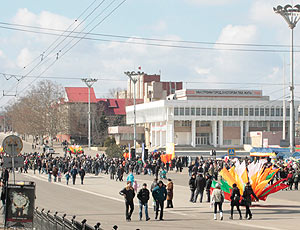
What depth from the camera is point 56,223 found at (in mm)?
12062

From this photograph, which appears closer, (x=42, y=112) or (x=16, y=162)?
(x=16, y=162)

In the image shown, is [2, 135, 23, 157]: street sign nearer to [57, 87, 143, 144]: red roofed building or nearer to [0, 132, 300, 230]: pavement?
[0, 132, 300, 230]: pavement

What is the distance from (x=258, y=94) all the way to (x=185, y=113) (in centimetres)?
1655

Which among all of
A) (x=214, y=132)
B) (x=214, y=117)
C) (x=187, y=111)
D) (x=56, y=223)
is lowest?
(x=56, y=223)

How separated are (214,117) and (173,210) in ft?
278

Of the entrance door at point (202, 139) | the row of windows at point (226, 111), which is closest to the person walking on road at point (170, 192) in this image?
the row of windows at point (226, 111)

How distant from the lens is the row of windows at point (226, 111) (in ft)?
350

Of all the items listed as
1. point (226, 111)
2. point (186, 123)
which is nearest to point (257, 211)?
point (186, 123)

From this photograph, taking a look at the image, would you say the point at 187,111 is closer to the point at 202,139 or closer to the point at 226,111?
the point at 202,139

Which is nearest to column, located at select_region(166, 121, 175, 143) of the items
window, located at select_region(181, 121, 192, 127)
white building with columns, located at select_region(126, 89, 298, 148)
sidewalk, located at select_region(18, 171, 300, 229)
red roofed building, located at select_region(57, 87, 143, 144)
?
white building with columns, located at select_region(126, 89, 298, 148)

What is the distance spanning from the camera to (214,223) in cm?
1962

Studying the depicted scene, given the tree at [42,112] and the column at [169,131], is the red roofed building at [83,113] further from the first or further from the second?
the column at [169,131]

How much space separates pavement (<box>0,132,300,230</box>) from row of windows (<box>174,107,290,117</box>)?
71689 mm

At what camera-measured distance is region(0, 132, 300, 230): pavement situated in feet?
62.6
